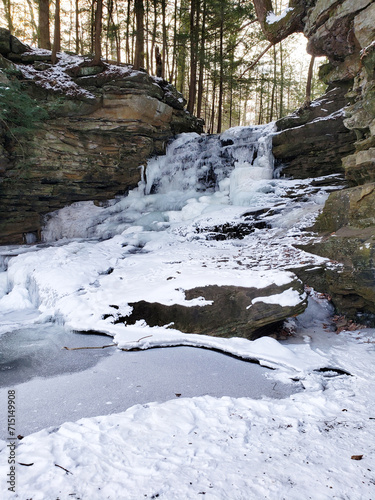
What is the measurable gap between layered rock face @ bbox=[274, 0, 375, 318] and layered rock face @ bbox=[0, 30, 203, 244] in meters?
6.48

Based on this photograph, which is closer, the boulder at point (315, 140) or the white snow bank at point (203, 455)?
the white snow bank at point (203, 455)

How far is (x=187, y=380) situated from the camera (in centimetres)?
314

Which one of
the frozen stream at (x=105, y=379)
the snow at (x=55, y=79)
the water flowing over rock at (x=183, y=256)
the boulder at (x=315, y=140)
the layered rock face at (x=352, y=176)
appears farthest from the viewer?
the snow at (x=55, y=79)

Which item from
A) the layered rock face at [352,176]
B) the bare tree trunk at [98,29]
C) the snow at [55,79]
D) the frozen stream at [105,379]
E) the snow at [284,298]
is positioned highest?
the bare tree trunk at [98,29]

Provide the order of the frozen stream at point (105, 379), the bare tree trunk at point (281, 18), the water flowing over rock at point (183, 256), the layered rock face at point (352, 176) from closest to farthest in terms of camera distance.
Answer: the frozen stream at point (105, 379) → the water flowing over rock at point (183, 256) → the layered rock face at point (352, 176) → the bare tree trunk at point (281, 18)

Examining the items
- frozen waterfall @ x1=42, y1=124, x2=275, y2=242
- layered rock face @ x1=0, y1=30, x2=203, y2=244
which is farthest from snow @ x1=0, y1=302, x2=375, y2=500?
layered rock face @ x1=0, y1=30, x2=203, y2=244

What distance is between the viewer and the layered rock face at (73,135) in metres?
11.0

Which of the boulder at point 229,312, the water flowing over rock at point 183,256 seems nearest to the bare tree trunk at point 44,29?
the water flowing over rock at point 183,256

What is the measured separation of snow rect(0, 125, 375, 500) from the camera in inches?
66.4

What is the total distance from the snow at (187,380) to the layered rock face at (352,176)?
1.44 ft

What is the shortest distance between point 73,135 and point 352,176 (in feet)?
33.2

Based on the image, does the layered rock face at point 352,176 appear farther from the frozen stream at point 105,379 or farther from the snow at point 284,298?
the frozen stream at point 105,379

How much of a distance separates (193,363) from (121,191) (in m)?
11.6

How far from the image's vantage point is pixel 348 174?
6773mm
